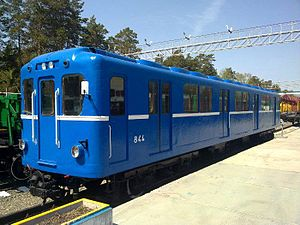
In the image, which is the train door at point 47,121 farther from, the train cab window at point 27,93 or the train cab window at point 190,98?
the train cab window at point 190,98

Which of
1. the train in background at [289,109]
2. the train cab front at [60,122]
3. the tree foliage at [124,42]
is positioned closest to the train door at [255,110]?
the train cab front at [60,122]

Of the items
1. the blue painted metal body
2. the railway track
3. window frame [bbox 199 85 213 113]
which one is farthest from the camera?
window frame [bbox 199 85 213 113]

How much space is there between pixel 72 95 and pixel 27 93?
5.02 feet

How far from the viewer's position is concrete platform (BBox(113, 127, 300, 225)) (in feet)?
17.7

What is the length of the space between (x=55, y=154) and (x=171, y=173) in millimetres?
3904

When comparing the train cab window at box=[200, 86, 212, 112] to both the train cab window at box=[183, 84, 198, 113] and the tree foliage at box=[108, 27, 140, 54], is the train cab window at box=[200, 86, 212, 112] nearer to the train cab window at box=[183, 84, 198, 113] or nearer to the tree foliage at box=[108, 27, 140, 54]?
the train cab window at box=[183, 84, 198, 113]

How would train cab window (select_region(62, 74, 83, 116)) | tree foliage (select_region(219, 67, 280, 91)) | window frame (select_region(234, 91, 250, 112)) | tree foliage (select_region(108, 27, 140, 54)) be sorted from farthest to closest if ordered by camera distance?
tree foliage (select_region(219, 67, 280, 91)) → tree foliage (select_region(108, 27, 140, 54)) → window frame (select_region(234, 91, 250, 112)) → train cab window (select_region(62, 74, 83, 116))

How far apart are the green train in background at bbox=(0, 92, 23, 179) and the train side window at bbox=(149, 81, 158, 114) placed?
4192 millimetres

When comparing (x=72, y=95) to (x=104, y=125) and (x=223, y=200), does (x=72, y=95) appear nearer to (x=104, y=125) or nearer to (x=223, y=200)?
(x=104, y=125)

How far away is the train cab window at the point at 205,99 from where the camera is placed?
965cm

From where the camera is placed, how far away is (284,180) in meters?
8.19

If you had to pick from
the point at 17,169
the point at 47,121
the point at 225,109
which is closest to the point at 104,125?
the point at 47,121

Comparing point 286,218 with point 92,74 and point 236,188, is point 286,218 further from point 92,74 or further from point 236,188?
point 92,74

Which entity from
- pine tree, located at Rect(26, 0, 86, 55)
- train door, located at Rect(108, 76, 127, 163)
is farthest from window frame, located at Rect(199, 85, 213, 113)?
pine tree, located at Rect(26, 0, 86, 55)
